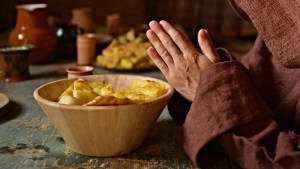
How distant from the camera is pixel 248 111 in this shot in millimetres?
791

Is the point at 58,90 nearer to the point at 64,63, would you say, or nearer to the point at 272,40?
the point at 272,40

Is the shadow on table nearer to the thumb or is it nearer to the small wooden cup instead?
the small wooden cup

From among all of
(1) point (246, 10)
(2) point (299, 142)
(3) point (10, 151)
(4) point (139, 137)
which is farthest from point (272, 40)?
(3) point (10, 151)

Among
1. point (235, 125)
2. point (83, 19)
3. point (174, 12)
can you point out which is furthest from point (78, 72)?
point (174, 12)

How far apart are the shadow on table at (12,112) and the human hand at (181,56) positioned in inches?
17.2

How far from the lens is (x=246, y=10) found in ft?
2.71

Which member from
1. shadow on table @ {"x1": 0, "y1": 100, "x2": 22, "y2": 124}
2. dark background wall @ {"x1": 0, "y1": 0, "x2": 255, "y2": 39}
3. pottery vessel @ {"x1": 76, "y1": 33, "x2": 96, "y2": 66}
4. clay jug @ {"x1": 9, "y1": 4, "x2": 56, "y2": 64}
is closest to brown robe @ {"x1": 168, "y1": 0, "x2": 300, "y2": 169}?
shadow on table @ {"x1": 0, "y1": 100, "x2": 22, "y2": 124}

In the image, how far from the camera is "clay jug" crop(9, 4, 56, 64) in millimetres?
1744

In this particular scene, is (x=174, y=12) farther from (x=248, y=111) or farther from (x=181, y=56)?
(x=248, y=111)

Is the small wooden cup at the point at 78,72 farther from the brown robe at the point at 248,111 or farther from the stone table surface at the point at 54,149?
the brown robe at the point at 248,111

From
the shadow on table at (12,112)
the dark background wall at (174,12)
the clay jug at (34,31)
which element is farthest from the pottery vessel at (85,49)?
the dark background wall at (174,12)

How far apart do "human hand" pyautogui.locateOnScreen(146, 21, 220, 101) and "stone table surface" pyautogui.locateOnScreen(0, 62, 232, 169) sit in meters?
0.13

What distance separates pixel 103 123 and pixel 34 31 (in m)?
1.11

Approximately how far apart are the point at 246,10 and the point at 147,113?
0.29 metres
